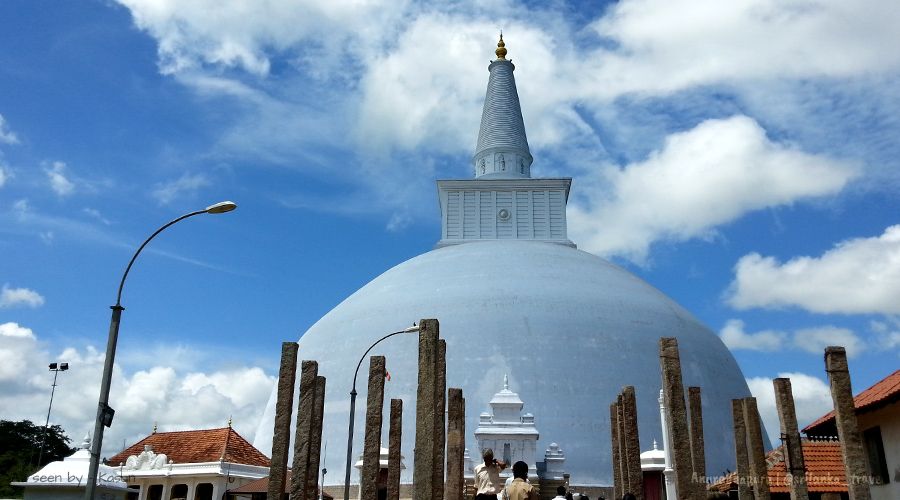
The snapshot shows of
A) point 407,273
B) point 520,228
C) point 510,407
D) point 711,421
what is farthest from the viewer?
point 520,228

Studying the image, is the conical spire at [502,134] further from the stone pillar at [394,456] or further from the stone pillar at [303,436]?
the stone pillar at [303,436]

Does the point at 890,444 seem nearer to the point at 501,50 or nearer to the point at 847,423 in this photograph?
the point at 847,423

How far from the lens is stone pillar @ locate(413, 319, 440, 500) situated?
14.3 metres

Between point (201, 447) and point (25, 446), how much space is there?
31912 mm

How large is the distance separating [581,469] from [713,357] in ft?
33.2

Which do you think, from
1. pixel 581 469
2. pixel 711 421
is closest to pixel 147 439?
pixel 581 469

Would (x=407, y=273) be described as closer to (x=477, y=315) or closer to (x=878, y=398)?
(x=477, y=315)

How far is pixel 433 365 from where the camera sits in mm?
15086

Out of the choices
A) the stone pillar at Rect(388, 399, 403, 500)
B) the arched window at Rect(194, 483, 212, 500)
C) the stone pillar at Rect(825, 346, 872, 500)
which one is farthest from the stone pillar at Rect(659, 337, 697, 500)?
the arched window at Rect(194, 483, 212, 500)

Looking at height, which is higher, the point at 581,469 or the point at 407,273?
the point at 407,273

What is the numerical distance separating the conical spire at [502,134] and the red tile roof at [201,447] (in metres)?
22.3

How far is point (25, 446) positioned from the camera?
58.2 meters

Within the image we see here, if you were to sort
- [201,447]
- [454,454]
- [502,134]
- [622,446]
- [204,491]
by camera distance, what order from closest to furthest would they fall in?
[454,454]
[622,446]
[204,491]
[201,447]
[502,134]

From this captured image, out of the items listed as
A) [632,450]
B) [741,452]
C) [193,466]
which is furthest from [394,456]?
[193,466]
